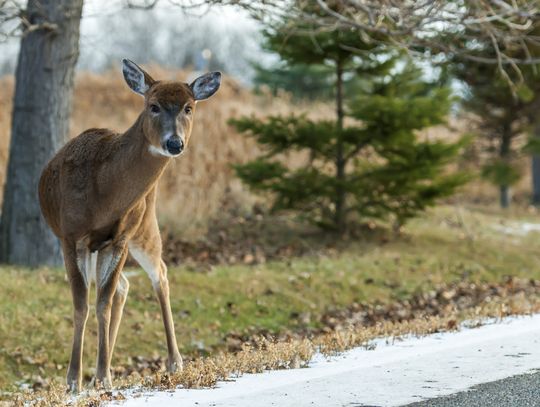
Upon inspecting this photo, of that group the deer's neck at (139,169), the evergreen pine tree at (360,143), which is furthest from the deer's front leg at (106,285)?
the evergreen pine tree at (360,143)

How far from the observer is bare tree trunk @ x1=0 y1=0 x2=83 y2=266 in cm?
1188

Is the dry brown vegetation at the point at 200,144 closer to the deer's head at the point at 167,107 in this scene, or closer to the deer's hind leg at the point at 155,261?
the deer's hind leg at the point at 155,261

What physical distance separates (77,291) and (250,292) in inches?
210

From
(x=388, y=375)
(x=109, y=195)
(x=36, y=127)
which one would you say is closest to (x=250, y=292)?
(x=36, y=127)

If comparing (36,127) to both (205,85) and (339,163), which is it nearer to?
(205,85)

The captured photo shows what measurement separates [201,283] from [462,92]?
39.0ft

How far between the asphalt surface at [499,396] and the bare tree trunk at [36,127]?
6846 mm

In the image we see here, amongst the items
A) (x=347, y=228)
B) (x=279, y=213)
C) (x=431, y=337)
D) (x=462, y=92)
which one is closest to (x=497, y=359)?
(x=431, y=337)

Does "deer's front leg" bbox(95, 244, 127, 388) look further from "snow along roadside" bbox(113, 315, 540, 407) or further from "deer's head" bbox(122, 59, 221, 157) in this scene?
"snow along roadside" bbox(113, 315, 540, 407)

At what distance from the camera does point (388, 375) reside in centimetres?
689

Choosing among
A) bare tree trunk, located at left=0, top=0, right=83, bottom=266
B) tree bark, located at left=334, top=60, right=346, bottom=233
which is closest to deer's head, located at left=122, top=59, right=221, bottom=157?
bare tree trunk, located at left=0, top=0, right=83, bottom=266

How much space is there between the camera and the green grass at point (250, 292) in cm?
1007

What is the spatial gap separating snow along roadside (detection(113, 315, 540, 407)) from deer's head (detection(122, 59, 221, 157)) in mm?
1742

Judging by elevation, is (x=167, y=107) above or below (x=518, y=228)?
above
